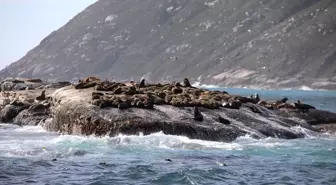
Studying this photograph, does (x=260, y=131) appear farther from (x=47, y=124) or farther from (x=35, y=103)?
(x=35, y=103)

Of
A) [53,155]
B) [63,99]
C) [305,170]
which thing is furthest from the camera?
[63,99]

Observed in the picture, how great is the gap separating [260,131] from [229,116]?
2.50m

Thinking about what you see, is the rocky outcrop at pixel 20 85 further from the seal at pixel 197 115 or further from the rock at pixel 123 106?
the seal at pixel 197 115

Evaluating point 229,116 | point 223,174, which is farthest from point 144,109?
point 223,174

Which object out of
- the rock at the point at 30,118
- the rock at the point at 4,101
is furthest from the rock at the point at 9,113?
the rock at the point at 4,101

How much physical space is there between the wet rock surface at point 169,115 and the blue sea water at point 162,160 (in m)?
1.23

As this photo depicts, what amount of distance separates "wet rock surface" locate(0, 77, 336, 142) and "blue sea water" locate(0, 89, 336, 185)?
123 centimetres

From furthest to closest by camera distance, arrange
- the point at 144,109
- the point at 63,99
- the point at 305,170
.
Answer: the point at 63,99 < the point at 144,109 < the point at 305,170

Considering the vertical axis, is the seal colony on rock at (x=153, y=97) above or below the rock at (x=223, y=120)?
above

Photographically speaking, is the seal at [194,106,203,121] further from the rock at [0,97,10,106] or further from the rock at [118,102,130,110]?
the rock at [0,97,10,106]

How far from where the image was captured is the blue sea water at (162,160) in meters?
24.6

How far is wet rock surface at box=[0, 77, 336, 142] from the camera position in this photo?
37.0 metres

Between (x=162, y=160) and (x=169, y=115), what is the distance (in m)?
9.43

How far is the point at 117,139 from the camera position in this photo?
35000 millimetres
